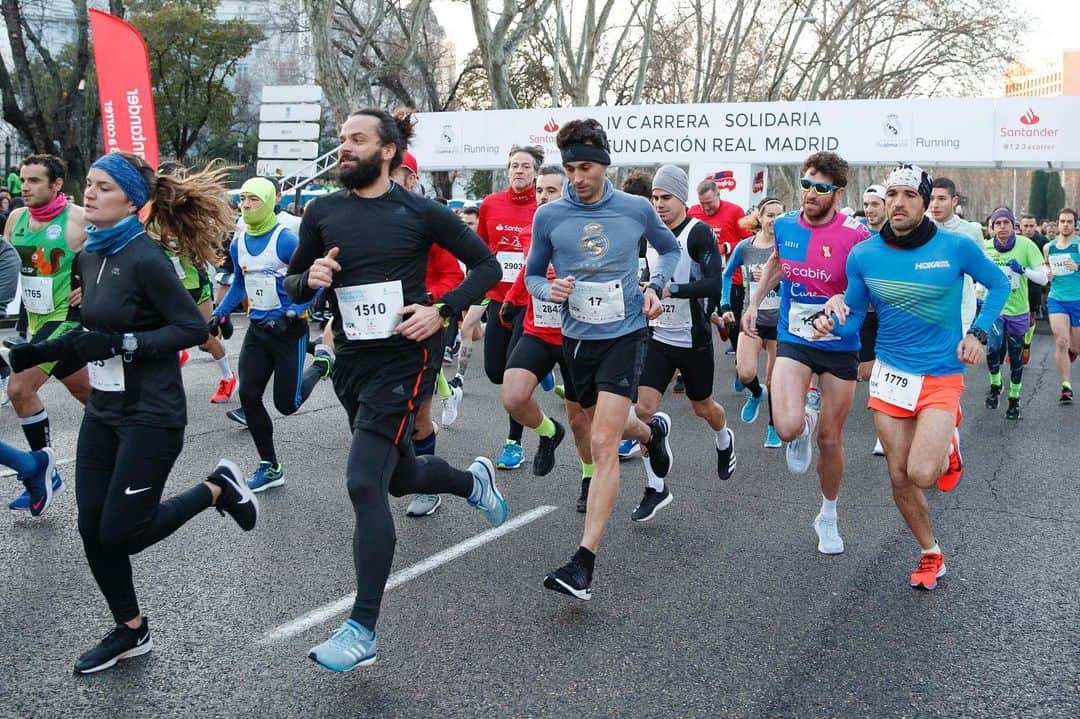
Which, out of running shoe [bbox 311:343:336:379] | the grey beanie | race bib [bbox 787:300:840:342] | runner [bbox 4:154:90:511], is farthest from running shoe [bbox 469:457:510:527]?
runner [bbox 4:154:90:511]

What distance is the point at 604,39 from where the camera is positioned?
43.3 meters

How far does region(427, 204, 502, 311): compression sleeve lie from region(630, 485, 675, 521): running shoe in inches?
82.7

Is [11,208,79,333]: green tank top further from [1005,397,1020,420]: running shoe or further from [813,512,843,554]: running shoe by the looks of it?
[1005,397,1020,420]: running shoe

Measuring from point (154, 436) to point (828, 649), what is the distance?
105 inches

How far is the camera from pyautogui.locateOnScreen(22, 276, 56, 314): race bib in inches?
247

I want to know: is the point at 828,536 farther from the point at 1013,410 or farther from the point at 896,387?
the point at 1013,410

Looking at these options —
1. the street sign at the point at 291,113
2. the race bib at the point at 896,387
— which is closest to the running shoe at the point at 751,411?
the race bib at the point at 896,387

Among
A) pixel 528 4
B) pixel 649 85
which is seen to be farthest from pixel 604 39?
pixel 528 4

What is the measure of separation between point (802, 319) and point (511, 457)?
2461mm

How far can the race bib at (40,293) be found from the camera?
628cm

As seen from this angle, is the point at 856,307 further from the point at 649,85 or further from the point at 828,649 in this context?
the point at 649,85

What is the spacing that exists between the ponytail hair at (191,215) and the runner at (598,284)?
4.88 ft

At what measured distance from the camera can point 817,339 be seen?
5.56 meters

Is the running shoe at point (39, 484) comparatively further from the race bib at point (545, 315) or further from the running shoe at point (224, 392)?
the running shoe at point (224, 392)
